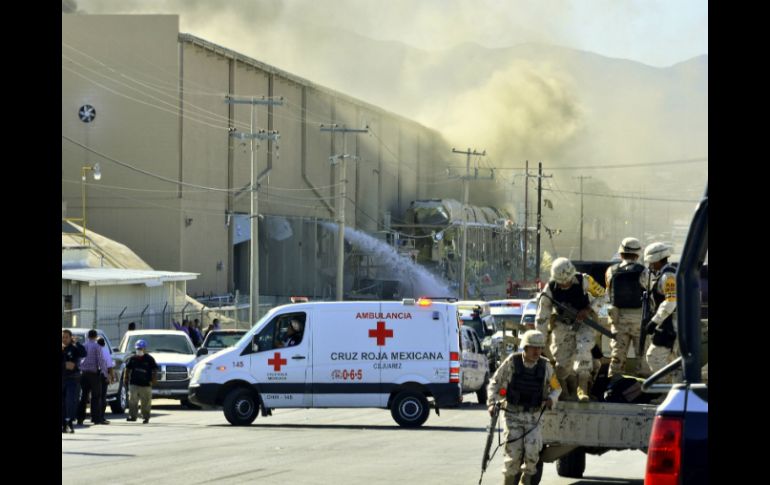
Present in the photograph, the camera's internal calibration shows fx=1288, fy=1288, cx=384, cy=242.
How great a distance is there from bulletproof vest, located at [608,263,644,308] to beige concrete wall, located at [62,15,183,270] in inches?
1707

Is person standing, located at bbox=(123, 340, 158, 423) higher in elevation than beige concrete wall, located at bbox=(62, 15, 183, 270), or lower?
lower

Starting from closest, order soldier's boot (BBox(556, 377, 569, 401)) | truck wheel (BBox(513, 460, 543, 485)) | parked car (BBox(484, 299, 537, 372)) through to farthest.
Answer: truck wheel (BBox(513, 460, 543, 485))
soldier's boot (BBox(556, 377, 569, 401))
parked car (BBox(484, 299, 537, 372))

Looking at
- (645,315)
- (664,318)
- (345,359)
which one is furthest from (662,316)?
(345,359)

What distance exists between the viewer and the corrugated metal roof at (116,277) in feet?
123

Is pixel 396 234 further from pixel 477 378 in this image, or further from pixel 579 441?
pixel 579 441

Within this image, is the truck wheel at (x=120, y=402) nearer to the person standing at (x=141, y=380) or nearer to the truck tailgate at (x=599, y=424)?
the person standing at (x=141, y=380)

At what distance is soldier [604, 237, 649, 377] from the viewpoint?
1243cm

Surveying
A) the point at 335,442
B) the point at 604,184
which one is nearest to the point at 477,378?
the point at 335,442

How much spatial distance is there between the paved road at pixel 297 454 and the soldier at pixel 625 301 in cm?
174

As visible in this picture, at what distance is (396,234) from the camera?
273ft

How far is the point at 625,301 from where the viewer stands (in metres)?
12.5

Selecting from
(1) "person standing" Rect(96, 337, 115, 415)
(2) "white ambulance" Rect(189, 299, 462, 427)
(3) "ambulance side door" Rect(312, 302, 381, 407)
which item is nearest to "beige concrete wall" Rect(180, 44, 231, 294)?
(1) "person standing" Rect(96, 337, 115, 415)

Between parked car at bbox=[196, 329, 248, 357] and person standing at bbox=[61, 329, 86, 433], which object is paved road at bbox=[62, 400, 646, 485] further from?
parked car at bbox=[196, 329, 248, 357]
